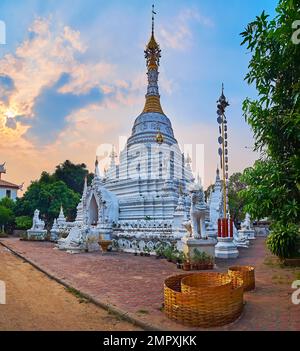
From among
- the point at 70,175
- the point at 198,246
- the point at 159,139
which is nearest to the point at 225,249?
the point at 198,246

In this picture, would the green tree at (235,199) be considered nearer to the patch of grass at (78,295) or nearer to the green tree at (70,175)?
the green tree at (70,175)

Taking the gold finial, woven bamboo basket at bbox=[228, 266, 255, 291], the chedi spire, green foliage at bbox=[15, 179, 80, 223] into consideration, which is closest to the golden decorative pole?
woven bamboo basket at bbox=[228, 266, 255, 291]

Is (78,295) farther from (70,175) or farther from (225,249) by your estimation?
(70,175)

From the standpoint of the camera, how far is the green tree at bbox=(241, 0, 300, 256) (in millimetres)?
6934

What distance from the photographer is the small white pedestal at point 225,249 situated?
53.7 ft

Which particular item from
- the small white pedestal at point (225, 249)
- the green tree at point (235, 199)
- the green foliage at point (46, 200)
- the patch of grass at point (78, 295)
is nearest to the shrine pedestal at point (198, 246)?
the small white pedestal at point (225, 249)

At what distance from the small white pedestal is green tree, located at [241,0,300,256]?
902 cm

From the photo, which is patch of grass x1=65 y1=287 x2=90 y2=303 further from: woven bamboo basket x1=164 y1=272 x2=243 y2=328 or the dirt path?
woven bamboo basket x1=164 y1=272 x2=243 y2=328

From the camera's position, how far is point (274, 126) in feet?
24.9

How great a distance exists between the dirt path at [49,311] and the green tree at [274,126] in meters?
3.94

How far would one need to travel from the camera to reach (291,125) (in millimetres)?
6762
